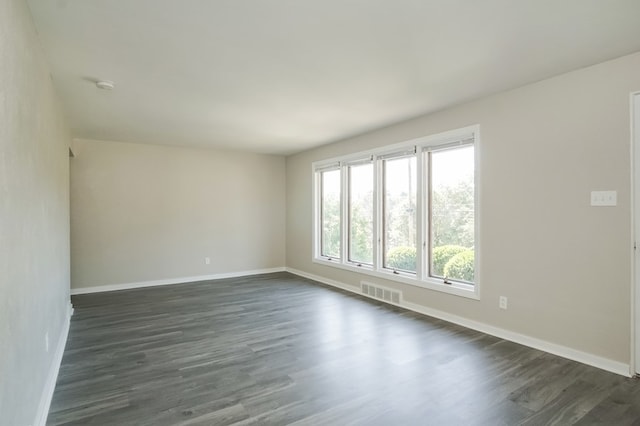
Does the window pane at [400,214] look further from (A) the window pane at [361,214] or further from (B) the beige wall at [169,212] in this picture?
(B) the beige wall at [169,212]

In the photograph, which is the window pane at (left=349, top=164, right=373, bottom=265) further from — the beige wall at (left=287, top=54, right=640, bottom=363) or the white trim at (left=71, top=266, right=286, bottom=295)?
the white trim at (left=71, top=266, right=286, bottom=295)

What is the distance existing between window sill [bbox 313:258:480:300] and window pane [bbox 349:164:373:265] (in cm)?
20

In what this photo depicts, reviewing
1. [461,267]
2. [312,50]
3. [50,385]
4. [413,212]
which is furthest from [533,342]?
[50,385]

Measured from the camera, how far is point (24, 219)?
1.90 meters

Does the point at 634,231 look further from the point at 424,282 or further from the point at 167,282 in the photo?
the point at 167,282

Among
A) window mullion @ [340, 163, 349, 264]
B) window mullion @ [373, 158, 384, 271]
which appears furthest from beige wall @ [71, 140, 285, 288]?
window mullion @ [373, 158, 384, 271]

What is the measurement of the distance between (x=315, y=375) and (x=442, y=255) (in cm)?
235

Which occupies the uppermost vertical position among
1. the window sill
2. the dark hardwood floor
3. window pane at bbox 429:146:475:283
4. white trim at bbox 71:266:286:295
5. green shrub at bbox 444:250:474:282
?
window pane at bbox 429:146:475:283

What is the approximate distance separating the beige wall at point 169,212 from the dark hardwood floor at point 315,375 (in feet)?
5.78

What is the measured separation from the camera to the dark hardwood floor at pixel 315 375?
7.24ft

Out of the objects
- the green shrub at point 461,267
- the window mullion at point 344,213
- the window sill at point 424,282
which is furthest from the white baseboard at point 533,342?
the window mullion at point 344,213

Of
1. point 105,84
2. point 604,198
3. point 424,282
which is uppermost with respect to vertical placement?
point 105,84

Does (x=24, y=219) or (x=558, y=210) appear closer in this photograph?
(x=24, y=219)

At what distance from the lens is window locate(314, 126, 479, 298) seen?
4.02 meters
